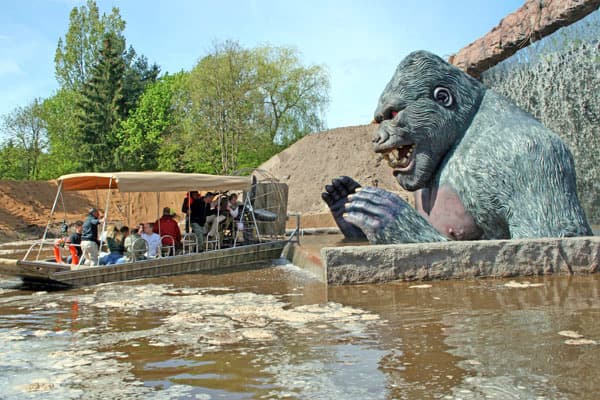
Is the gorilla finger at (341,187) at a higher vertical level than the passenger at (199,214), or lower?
higher

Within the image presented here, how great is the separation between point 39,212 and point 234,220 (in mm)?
23426

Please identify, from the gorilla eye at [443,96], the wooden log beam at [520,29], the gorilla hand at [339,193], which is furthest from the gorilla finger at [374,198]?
the wooden log beam at [520,29]

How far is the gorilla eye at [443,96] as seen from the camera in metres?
7.07

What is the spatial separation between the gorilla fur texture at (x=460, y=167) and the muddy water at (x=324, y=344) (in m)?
0.69

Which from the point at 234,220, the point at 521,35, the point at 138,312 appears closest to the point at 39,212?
the point at 234,220

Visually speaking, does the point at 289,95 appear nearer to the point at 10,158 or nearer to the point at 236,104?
the point at 236,104

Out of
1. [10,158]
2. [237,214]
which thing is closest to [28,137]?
[10,158]

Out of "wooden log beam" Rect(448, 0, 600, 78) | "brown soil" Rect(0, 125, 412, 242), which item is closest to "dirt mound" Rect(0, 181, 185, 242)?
"brown soil" Rect(0, 125, 412, 242)

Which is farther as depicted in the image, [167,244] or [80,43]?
[80,43]

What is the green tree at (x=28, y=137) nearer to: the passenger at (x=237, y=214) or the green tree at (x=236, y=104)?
the green tree at (x=236, y=104)

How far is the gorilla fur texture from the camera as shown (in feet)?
20.3

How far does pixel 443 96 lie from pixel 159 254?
5.45m

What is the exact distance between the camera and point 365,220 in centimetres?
677

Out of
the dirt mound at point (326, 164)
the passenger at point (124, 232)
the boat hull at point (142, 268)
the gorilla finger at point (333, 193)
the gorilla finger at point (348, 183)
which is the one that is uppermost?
the dirt mound at point (326, 164)
